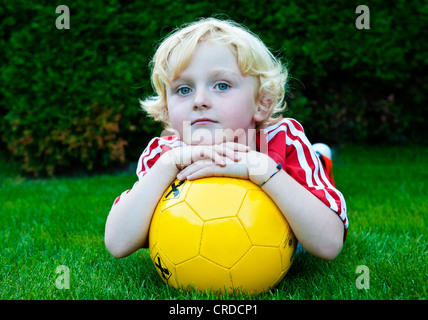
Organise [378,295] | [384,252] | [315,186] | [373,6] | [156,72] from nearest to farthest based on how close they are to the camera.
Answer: [378,295] → [315,186] → [156,72] → [384,252] → [373,6]

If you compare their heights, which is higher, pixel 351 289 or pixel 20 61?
pixel 20 61

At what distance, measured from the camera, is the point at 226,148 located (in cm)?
219

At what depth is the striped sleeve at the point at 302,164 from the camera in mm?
2248

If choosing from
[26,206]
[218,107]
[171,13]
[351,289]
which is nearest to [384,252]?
[351,289]

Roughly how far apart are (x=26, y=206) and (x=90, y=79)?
2.15m

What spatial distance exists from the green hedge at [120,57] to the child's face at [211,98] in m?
3.65

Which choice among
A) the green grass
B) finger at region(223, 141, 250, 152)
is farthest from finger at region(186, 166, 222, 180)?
the green grass

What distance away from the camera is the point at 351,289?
7.20 feet

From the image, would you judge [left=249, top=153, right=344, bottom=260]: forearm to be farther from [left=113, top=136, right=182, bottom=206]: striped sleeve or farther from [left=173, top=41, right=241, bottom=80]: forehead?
[left=113, top=136, right=182, bottom=206]: striped sleeve

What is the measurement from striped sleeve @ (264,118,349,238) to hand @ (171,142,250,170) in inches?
12.0

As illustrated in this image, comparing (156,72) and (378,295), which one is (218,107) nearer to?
(156,72)

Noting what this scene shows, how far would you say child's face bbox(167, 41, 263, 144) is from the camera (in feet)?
7.32

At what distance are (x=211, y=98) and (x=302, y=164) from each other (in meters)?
0.58

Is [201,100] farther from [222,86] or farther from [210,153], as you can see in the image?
[210,153]
